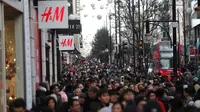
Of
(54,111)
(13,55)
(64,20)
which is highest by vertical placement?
(64,20)

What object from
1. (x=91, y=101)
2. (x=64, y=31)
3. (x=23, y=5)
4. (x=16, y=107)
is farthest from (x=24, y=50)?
(x=64, y=31)

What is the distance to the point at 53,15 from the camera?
18281mm

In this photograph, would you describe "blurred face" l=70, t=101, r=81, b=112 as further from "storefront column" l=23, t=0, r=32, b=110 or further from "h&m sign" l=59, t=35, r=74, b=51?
"h&m sign" l=59, t=35, r=74, b=51

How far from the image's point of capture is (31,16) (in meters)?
18.8

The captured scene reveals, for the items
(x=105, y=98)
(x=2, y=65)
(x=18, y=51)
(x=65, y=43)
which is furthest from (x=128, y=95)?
(x=65, y=43)

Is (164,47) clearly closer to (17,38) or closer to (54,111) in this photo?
(17,38)

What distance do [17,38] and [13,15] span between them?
0.73 m

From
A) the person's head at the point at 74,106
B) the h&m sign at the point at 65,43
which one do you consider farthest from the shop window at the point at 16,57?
the h&m sign at the point at 65,43

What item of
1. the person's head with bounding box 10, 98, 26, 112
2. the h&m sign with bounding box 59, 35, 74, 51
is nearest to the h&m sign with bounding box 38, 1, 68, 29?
the person's head with bounding box 10, 98, 26, 112

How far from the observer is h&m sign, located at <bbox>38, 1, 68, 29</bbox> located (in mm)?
18344

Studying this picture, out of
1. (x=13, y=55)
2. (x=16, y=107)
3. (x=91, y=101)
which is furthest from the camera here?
(x=13, y=55)

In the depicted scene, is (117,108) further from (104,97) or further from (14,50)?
(14,50)

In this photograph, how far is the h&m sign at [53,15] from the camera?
1834 cm

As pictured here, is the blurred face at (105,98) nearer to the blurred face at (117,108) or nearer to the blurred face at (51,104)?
the blurred face at (51,104)
